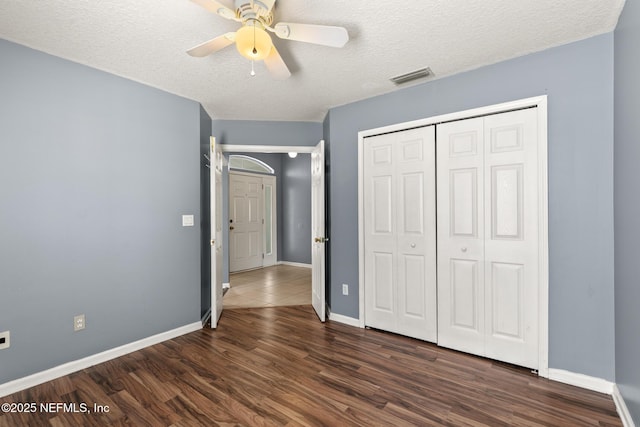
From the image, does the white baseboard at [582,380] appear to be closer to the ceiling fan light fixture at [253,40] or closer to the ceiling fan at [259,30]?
the ceiling fan at [259,30]

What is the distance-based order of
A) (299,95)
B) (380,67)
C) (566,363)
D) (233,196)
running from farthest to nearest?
(233,196), (299,95), (380,67), (566,363)

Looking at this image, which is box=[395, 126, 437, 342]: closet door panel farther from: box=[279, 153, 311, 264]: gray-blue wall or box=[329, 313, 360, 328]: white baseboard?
box=[279, 153, 311, 264]: gray-blue wall

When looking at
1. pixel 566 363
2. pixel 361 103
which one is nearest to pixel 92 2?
pixel 361 103

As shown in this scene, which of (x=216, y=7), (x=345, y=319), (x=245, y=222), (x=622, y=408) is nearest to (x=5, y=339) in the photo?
(x=216, y=7)

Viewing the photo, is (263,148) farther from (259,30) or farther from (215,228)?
(259,30)

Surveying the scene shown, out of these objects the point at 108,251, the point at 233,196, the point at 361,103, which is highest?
the point at 361,103

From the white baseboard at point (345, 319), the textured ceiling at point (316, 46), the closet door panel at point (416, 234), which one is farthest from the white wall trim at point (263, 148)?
the white baseboard at point (345, 319)

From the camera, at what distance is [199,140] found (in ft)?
11.0

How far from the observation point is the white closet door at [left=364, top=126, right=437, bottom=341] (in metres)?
2.83

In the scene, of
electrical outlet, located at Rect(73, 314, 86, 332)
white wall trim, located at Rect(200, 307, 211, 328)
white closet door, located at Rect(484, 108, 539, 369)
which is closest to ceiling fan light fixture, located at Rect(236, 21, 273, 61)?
white closet door, located at Rect(484, 108, 539, 369)

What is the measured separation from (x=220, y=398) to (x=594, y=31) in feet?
11.7

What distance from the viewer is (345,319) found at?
11.1ft

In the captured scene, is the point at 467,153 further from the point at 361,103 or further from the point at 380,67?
the point at 361,103

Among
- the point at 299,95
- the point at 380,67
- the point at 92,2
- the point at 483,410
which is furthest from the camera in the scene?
the point at 299,95
